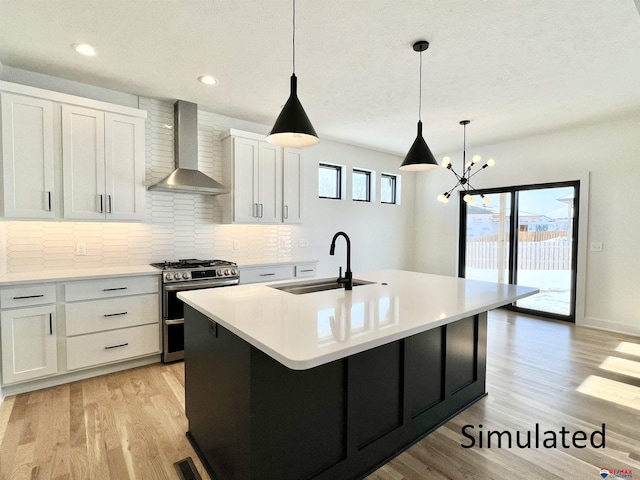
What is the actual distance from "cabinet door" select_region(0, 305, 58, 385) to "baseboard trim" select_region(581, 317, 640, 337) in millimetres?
6132

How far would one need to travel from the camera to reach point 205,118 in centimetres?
395

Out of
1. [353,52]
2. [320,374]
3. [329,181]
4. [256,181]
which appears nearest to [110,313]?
[256,181]

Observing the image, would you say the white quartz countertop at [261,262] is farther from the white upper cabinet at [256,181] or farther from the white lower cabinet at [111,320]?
the white lower cabinet at [111,320]

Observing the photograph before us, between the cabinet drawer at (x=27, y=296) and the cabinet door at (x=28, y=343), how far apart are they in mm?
→ 48

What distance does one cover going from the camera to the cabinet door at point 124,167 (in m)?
3.11

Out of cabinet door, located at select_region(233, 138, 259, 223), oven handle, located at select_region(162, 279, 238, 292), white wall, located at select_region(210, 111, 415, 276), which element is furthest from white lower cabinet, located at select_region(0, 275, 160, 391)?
white wall, located at select_region(210, 111, 415, 276)

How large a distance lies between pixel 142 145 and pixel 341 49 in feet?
7.18

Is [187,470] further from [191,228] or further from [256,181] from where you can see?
[256,181]

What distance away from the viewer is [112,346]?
2949mm

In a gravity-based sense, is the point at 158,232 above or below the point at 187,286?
above

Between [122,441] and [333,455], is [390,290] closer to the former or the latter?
[333,455]

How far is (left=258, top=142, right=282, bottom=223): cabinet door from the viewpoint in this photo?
4062mm

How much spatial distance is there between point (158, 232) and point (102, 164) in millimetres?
904

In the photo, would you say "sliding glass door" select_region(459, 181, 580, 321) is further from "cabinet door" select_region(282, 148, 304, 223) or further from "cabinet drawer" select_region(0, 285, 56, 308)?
"cabinet drawer" select_region(0, 285, 56, 308)
